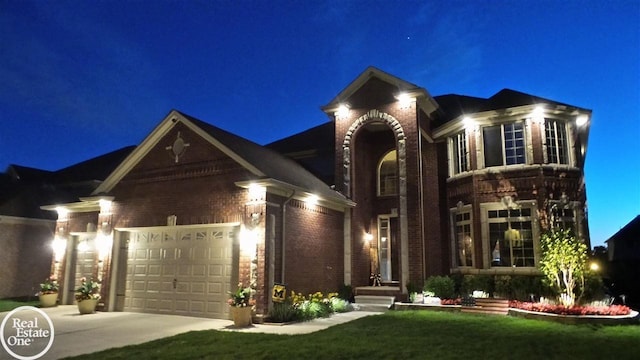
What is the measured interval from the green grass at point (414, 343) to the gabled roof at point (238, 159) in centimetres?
447

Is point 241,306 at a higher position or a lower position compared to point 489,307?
higher

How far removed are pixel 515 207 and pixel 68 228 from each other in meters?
16.8

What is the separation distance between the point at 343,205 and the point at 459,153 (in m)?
5.06

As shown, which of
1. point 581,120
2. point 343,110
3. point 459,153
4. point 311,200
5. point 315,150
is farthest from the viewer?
point 315,150

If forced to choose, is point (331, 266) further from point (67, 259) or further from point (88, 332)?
point (67, 259)

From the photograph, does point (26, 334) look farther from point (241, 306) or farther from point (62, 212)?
point (62, 212)

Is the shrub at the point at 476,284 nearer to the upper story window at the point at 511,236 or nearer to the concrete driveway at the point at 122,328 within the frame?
the upper story window at the point at 511,236

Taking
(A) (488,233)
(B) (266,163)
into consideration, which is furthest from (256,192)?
(A) (488,233)

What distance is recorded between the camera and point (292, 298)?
1298 centimetres

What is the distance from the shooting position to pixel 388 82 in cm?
1750

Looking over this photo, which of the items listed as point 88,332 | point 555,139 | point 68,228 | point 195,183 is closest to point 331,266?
point 195,183

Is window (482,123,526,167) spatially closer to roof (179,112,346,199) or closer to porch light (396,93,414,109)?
porch light (396,93,414,109)

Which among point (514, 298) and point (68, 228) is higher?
point (68, 228)

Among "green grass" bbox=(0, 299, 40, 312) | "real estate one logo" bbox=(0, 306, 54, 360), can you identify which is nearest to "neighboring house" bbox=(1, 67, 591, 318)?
"green grass" bbox=(0, 299, 40, 312)
